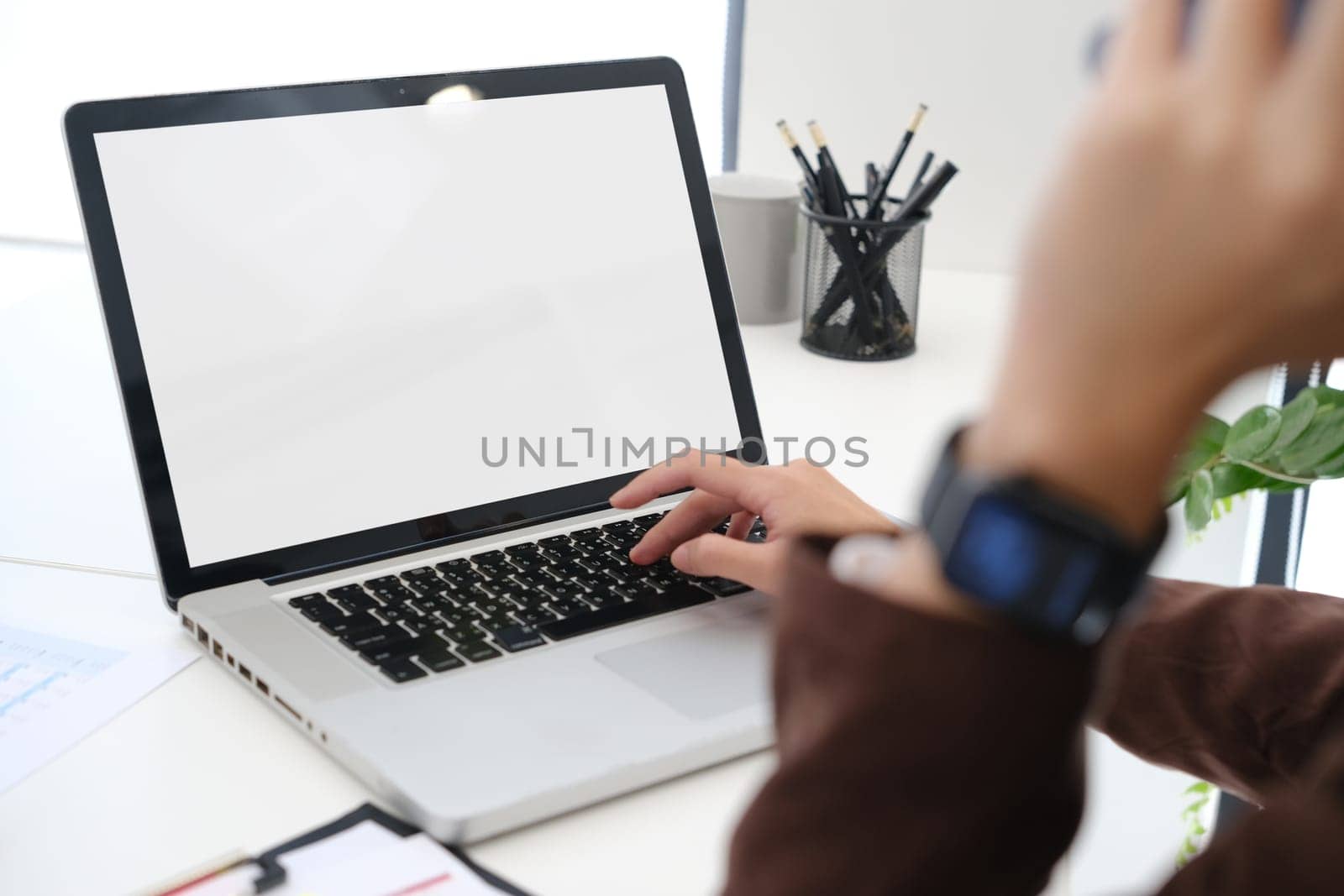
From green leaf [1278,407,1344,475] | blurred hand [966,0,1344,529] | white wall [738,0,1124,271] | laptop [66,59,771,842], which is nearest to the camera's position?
blurred hand [966,0,1344,529]

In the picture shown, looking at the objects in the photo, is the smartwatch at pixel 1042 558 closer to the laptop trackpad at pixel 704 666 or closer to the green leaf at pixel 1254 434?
→ the laptop trackpad at pixel 704 666

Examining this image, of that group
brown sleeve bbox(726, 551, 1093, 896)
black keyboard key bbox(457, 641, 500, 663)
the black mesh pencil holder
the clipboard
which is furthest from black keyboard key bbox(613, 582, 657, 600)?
the black mesh pencil holder

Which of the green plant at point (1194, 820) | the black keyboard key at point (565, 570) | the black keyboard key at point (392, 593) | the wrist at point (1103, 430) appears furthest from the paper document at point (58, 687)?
the green plant at point (1194, 820)

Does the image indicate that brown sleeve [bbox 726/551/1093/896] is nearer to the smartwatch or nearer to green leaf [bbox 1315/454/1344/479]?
the smartwatch

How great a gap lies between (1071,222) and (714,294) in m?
0.63

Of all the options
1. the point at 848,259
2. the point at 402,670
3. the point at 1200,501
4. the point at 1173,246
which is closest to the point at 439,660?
the point at 402,670

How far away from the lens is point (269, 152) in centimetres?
83

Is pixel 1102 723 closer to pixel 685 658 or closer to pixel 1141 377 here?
pixel 685 658

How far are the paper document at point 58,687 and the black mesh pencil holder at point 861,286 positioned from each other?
0.81m

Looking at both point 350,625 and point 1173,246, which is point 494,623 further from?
point 1173,246

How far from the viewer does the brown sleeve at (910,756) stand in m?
0.38

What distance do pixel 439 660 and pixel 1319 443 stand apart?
70 cm

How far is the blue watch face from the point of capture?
37 cm

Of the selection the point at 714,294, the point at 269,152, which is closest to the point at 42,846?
the point at 269,152
